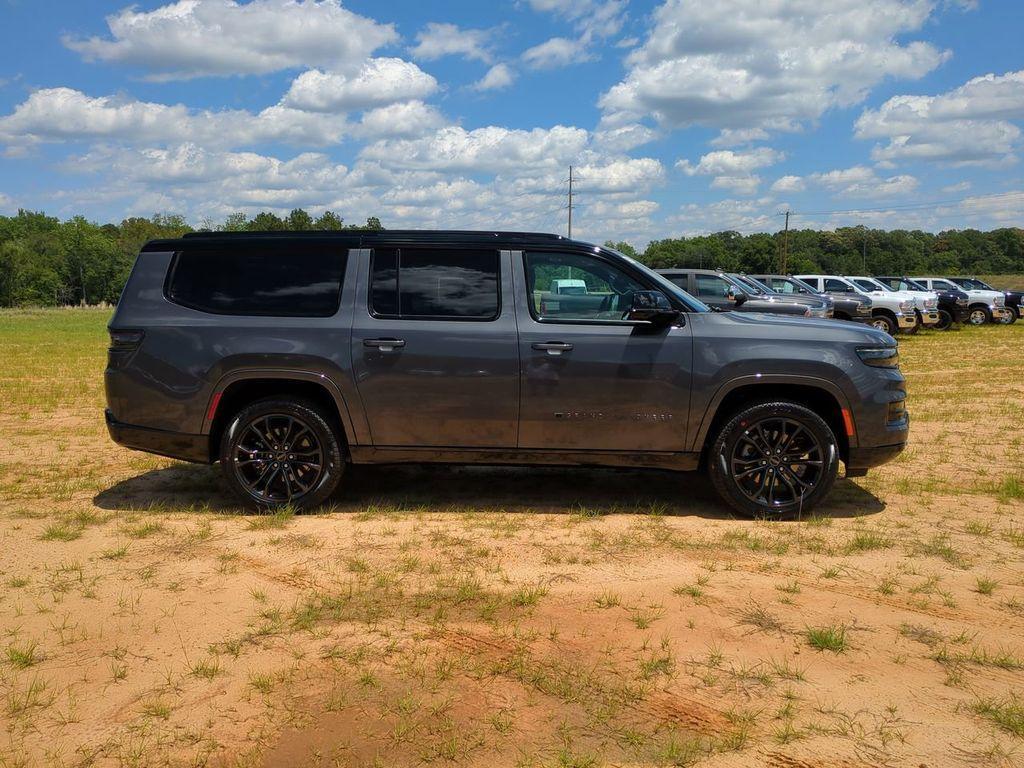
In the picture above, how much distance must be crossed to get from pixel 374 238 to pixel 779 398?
302 centimetres

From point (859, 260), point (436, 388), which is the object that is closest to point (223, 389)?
point (436, 388)

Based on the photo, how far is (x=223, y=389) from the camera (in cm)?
569

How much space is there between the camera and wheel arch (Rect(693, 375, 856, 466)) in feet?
18.1

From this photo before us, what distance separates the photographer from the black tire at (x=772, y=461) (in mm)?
5551

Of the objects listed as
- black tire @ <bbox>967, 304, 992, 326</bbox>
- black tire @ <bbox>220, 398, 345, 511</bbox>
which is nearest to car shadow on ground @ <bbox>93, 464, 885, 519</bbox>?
black tire @ <bbox>220, 398, 345, 511</bbox>

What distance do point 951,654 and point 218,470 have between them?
580 cm

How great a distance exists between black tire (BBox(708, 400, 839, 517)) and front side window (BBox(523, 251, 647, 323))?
113cm

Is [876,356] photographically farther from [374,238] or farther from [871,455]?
[374,238]

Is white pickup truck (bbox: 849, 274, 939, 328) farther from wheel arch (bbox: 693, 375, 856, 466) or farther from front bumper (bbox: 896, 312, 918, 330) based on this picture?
wheel arch (bbox: 693, 375, 856, 466)

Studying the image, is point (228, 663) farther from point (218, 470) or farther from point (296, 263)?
point (218, 470)

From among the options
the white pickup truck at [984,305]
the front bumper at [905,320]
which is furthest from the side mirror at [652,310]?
the white pickup truck at [984,305]

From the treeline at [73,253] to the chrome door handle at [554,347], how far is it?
74777 millimetres

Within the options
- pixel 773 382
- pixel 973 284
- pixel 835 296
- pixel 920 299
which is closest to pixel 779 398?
pixel 773 382

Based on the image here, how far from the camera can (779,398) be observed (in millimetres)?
5664
